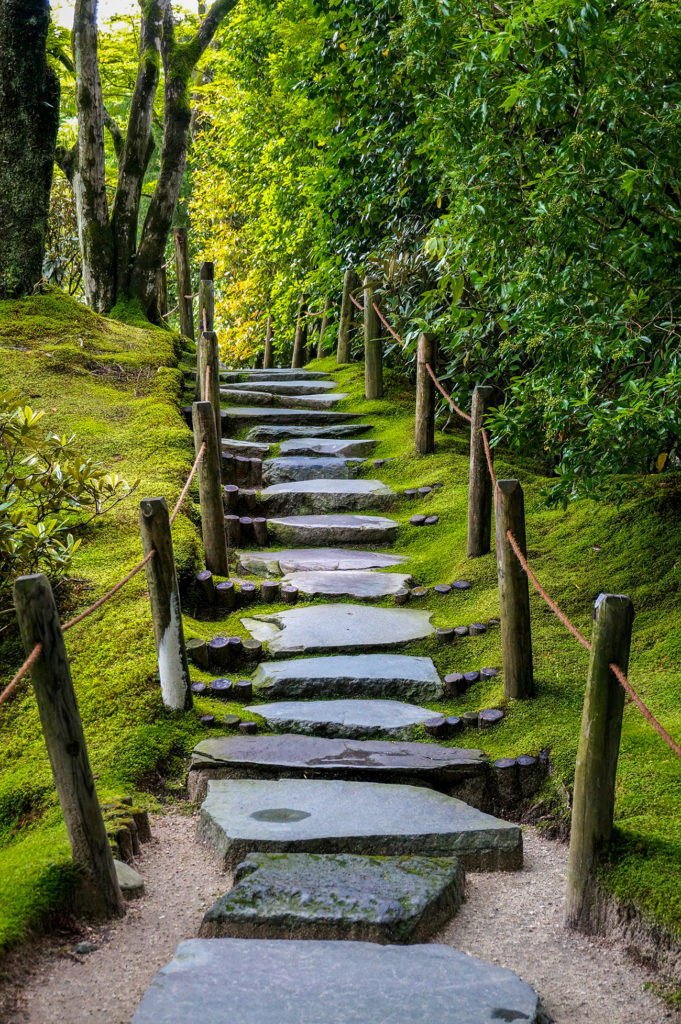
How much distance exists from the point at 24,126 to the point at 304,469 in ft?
14.7

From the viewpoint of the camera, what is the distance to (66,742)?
284cm

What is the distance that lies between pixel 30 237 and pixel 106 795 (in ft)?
23.0

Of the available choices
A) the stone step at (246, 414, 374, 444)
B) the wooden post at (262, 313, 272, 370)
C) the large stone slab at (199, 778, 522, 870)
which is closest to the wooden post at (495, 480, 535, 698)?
the large stone slab at (199, 778, 522, 870)

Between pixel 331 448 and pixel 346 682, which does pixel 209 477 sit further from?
pixel 331 448

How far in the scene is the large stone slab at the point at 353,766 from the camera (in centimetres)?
392

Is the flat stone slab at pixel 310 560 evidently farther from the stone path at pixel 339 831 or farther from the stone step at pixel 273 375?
the stone step at pixel 273 375

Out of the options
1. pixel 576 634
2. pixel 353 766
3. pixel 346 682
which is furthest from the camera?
pixel 346 682

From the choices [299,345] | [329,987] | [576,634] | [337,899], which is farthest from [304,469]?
[299,345]

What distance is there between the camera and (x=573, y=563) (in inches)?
218

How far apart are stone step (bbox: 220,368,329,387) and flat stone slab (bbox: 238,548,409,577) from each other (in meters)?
4.66

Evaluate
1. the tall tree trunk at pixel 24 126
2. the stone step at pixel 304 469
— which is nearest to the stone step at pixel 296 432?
the stone step at pixel 304 469

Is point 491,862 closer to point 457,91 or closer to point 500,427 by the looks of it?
point 500,427

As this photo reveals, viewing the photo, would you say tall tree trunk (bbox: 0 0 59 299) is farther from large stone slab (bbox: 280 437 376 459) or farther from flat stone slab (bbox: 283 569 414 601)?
flat stone slab (bbox: 283 569 414 601)

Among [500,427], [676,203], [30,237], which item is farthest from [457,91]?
[30,237]
